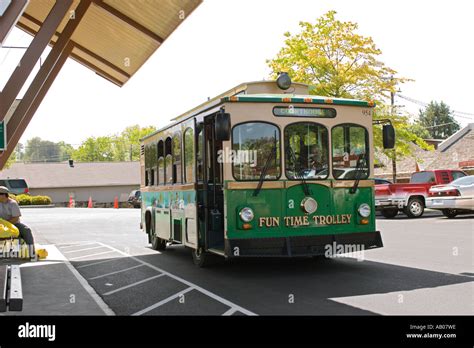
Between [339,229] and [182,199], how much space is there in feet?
10.9

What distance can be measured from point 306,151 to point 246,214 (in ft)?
5.46

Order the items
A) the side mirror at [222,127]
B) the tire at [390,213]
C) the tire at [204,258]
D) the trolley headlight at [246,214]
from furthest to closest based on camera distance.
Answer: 1. the tire at [390,213]
2. the tire at [204,258]
3. the trolley headlight at [246,214]
4. the side mirror at [222,127]

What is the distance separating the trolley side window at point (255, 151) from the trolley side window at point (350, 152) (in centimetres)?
112

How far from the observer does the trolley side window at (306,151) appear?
1037 centimetres

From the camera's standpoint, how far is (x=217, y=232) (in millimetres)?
10688

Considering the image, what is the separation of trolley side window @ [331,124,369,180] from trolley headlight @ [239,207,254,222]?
175 cm

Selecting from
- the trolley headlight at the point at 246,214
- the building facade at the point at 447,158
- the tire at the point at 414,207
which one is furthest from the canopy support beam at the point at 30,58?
the building facade at the point at 447,158

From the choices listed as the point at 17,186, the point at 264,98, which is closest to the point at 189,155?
the point at 264,98

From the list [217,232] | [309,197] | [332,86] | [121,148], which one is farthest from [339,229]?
[121,148]

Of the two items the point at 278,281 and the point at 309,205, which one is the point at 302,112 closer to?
the point at 309,205

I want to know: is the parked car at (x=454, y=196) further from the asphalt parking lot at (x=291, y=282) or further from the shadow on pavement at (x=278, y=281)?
the shadow on pavement at (x=278, y=281)
